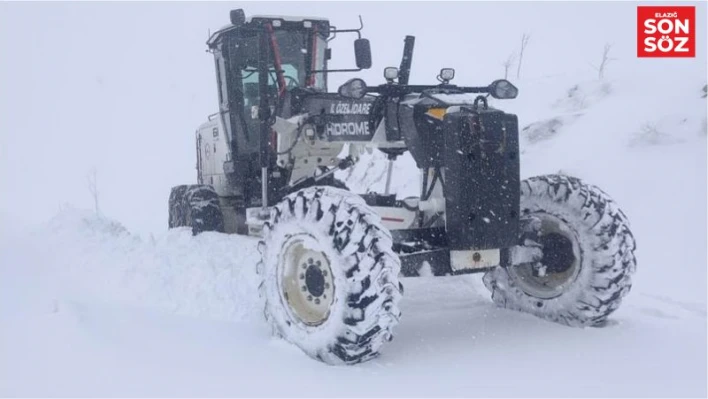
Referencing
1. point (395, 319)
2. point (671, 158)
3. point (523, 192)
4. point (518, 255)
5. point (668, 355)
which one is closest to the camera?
point (395, 319)

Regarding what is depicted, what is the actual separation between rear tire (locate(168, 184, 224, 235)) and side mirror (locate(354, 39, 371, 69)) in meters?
2.90

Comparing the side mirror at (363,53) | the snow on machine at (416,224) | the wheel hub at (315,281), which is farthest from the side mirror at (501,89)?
the wheel hub at (315,281)

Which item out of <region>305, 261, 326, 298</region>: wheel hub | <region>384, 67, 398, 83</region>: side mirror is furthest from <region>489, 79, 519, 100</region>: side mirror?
<region>305, 261, 326, 298</region>: wheel hub

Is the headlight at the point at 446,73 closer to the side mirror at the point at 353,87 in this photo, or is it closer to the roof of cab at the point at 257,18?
the side mirror at the point at 353,87

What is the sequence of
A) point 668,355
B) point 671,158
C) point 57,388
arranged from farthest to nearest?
point 671,158
point 668,355
point 57,388

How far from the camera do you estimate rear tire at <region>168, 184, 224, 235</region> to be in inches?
320

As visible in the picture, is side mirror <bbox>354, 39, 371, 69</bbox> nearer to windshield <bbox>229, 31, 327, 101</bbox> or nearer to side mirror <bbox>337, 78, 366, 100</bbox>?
windshield <bbox>229, 31, 327, 101</bbox>

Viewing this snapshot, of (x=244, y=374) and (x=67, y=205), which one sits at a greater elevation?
(x=67, y=205)

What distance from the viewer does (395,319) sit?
3977 mm

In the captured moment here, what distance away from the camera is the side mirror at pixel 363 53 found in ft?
20.9

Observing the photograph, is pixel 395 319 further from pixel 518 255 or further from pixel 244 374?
pixel 518 255

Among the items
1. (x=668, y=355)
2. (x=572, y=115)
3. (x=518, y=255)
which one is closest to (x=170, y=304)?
(x=518, y=255)

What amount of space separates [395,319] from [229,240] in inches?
149

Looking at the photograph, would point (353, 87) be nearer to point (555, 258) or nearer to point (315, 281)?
point (315, 281)
